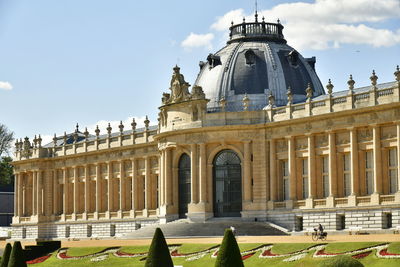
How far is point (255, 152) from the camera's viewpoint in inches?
3113

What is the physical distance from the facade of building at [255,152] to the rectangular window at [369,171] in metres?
0.08

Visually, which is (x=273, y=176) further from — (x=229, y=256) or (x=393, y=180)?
(x=229, y=256)

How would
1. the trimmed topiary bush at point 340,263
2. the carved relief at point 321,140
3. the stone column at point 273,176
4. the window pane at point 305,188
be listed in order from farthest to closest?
the stone column at point 273,176, the window pane at point 305,188, the carved relief at point 321,140, the trimmed topiary bush at point 340,263

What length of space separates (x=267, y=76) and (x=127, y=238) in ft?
66.8

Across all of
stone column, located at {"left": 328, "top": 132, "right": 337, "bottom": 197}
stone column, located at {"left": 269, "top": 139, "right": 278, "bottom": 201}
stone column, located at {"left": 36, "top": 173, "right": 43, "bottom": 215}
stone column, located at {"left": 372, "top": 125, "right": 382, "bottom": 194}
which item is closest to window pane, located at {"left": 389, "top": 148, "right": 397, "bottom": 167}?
stone column, located at {"left": 372, "top": 125, "right": 382, "bottom": 194}

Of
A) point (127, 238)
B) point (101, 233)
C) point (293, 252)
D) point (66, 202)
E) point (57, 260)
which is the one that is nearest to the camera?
point (293, 252)

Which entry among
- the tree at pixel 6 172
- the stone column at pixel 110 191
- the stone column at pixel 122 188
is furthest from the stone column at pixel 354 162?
the tree at pixel 6 172

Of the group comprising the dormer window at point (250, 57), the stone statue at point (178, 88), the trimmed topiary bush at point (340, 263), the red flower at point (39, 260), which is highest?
the dormer window at point (250, 57)

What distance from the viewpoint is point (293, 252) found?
52.1 meters

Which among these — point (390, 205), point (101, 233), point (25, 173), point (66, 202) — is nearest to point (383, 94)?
point (390, 205)

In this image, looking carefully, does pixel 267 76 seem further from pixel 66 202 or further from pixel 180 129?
pixel 66 202

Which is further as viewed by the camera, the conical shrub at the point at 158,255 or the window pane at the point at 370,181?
the window pane at the point at 370,181

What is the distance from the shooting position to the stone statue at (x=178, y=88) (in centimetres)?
8303

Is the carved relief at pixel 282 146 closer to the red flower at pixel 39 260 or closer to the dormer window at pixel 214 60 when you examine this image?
the dormer window at pixel 214 60
